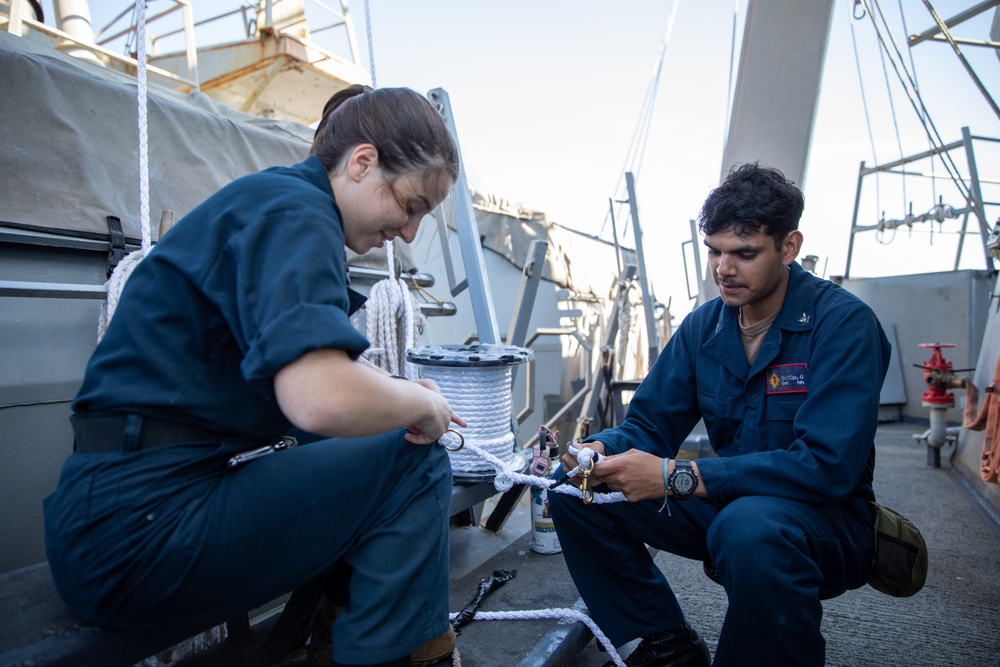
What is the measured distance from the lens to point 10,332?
7.39ft

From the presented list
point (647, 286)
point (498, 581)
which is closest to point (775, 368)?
point (498, 581)

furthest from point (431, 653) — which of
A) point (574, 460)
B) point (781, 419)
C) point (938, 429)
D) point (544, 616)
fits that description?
point (938, 429)

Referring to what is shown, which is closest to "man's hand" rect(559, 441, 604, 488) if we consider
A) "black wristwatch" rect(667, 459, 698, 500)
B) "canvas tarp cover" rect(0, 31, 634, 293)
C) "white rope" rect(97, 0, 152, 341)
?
"black wristwatch" rect(667, 459, 698, 500)

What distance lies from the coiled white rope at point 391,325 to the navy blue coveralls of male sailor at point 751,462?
1.21m

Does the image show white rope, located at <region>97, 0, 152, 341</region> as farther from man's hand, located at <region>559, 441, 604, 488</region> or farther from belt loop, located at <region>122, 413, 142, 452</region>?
man's hand, located at <region>559, 441, 604, 488</region>

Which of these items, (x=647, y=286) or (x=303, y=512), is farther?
(x=647, y=286)

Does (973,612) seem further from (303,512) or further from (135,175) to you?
(135,175)

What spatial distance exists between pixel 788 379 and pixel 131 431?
1.68 metres

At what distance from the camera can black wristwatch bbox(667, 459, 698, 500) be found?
172 cm

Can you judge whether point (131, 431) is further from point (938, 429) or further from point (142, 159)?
point (938, 429)

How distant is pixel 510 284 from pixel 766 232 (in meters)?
8.61

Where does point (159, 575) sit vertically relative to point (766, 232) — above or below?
below

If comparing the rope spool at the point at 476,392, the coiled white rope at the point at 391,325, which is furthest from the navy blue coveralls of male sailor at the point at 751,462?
the coiled white rope at the point at 391,325

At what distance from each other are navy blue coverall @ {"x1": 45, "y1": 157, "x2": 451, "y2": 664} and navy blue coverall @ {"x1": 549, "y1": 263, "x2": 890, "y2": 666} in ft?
2.44
